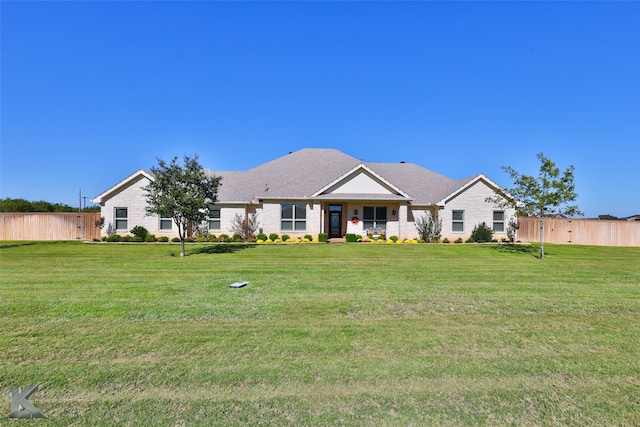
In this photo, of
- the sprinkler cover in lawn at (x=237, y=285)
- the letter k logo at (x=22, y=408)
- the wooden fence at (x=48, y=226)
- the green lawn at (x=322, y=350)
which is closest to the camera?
the letter k logo at (x=22, y=408)

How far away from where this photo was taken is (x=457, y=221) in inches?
1014

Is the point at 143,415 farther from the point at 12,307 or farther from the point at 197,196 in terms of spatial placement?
the point at 197,196

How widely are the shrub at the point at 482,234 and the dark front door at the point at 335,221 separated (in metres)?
9.57

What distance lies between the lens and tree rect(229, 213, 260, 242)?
81.8 feet

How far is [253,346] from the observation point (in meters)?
5.35

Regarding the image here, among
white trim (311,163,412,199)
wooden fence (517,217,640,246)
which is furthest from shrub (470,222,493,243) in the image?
white trim (311,163,412,199)

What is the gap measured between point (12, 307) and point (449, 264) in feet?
45.4

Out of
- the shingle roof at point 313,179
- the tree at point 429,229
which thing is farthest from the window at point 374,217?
the tree at point 429,229

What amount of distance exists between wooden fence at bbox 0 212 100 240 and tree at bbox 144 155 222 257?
46.0 feet

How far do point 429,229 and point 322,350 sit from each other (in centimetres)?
2181

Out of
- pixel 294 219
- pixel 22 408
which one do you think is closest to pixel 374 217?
pixel 294 219

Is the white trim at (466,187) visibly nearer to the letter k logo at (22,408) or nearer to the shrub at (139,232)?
the shrub at (139,232)

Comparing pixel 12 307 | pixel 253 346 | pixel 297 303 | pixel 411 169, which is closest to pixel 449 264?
pixel 297 303

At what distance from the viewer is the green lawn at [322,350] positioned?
12.1 feet
